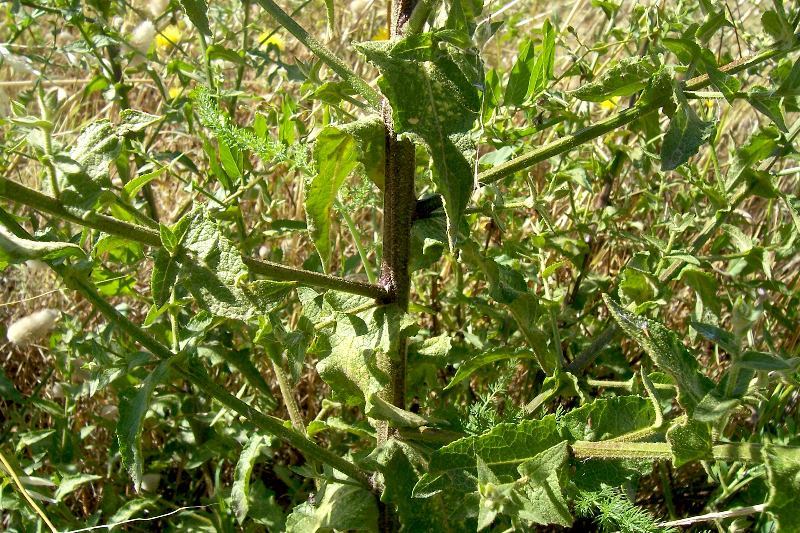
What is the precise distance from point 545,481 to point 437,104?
1.63 feet

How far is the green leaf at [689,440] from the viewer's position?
3.15 feet

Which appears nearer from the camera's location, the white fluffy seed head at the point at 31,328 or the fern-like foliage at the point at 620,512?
the fern-like foliage at the point at 620,512

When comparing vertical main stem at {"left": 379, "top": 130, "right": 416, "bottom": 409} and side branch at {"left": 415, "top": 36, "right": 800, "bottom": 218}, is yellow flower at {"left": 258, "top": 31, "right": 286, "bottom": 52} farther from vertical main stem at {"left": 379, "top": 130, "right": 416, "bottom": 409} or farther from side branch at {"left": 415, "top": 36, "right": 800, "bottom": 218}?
side branch at {"left": 415, "top": 36, "right": 800, "bottom": 218}

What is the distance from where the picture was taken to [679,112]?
101 centimetres

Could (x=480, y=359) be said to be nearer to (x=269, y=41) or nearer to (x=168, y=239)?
(x=168, y=239)

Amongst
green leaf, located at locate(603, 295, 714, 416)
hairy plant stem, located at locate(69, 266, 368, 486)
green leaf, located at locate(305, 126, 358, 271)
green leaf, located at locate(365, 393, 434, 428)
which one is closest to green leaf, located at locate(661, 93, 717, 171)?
green leaf, located at locate(603, 295, 714, 416)

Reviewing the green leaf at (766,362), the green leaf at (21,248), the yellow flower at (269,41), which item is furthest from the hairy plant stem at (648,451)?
the yellow flower at (269,41)

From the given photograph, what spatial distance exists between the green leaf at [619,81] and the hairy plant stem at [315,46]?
0.27 metres

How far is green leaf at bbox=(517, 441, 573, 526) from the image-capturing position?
1.03 meters

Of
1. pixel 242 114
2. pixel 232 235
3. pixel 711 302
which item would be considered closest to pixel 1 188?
pixel 232 235

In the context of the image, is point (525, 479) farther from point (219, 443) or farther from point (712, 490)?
point (712, 490)

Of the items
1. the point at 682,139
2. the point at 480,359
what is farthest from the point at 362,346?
the point at 682,139

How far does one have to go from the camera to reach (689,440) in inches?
37.9

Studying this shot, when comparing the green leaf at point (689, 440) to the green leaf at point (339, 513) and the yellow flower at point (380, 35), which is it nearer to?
the green leaf at point (339, 513)
